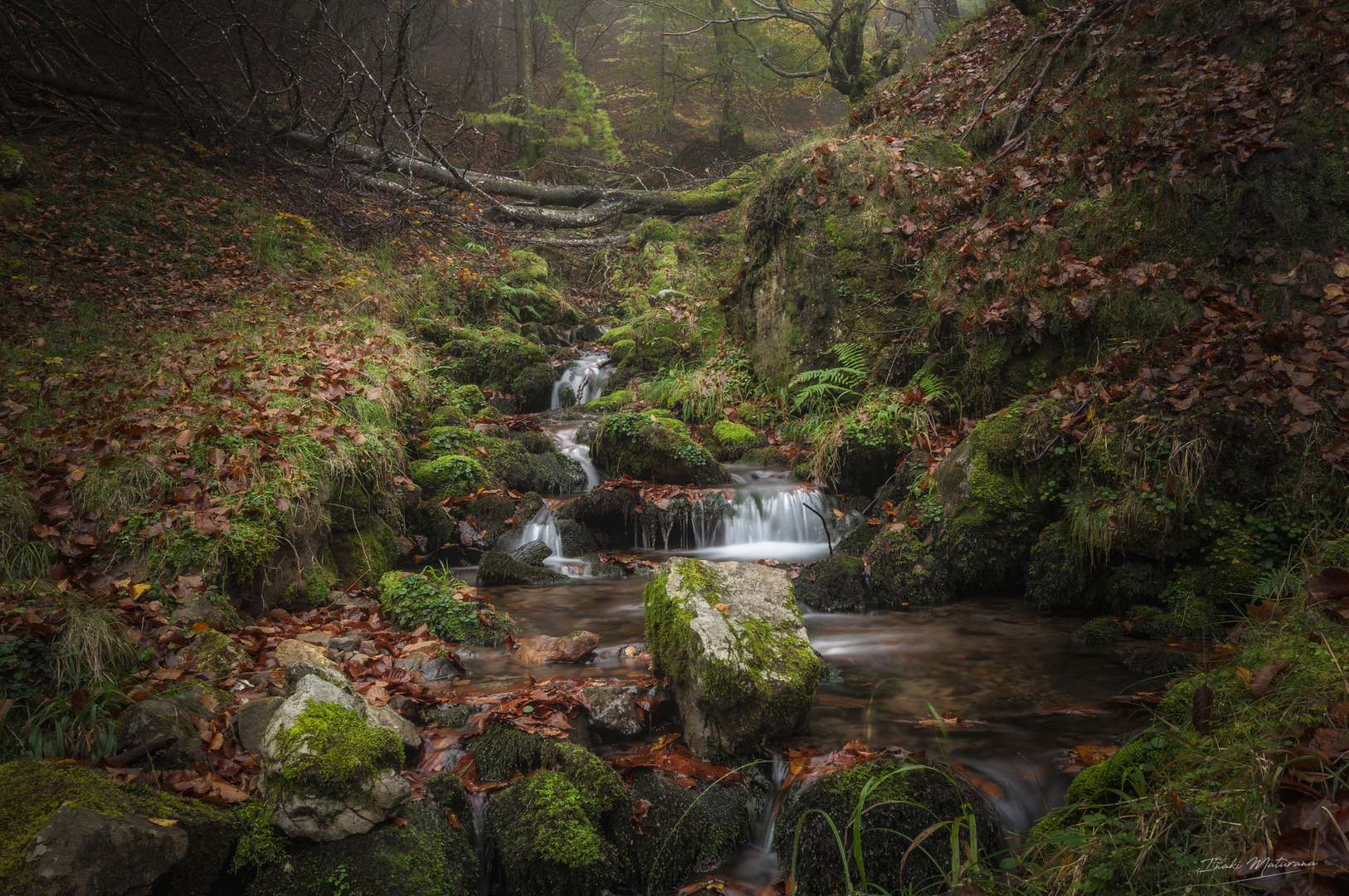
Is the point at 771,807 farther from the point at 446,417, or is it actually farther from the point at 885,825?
the point at 446,417

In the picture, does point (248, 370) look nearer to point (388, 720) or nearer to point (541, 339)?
point (388, 720)

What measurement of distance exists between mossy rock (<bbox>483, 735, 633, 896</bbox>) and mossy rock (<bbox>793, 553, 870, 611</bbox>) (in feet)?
10.0

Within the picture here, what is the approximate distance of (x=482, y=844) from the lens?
313 centimetres

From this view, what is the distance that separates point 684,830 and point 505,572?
12.6 feet

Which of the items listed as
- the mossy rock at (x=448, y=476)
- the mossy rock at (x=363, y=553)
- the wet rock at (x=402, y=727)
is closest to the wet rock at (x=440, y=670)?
the wet rock at (x=402, y=727)

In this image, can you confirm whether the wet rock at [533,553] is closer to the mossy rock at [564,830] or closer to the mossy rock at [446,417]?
the mossy rock at [446,417]

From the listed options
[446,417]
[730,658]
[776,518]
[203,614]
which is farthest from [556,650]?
[446,417]

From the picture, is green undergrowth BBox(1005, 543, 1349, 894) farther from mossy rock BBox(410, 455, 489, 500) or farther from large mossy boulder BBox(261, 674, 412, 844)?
mossy rock BBox(410, 455, 489, 500)

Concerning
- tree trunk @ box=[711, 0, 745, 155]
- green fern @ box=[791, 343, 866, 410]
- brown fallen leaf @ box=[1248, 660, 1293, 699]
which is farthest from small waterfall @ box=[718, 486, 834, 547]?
tree trunk @ box=[711, 0, 745, 155]

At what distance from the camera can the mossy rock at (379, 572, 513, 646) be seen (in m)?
5.19

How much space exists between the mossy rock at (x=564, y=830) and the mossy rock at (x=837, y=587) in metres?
3.05

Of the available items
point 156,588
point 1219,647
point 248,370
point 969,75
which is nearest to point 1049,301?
point 1219,647

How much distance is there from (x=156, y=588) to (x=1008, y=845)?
16.0 ft

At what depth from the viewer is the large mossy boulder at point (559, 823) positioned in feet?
9.61
